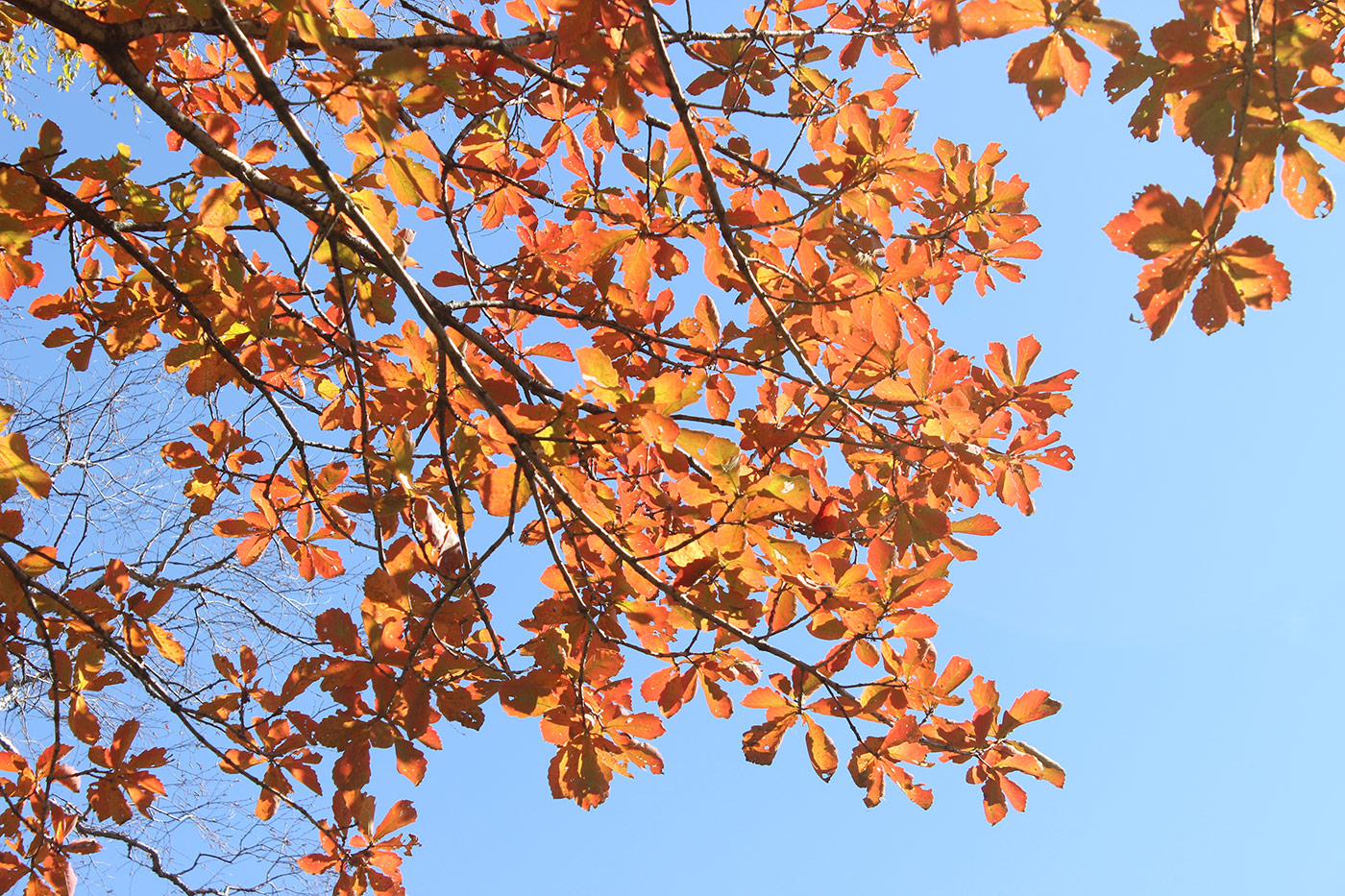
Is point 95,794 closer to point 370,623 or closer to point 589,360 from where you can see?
point 370,623

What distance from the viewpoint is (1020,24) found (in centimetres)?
115

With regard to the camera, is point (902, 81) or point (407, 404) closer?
point (407, 404)

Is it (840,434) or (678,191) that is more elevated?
(678,191)

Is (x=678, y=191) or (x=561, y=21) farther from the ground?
(x=678, y=191)

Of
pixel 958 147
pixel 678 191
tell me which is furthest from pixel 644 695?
pixel 958 147

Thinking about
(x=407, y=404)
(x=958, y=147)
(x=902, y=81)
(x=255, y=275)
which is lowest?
(x=407, y=404)

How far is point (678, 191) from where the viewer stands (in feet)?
6.32

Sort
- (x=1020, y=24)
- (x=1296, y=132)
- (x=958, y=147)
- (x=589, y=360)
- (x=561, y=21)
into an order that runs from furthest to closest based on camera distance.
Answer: (x=958, y=147) < (x=561, y=21) < (x=589, y=360) < (x=1020, y=24) < (x=1296, y=132)

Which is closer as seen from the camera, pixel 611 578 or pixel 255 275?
pixel 611 578

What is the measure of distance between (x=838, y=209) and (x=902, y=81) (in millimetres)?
446

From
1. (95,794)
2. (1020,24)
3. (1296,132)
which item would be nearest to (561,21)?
(1020,24)

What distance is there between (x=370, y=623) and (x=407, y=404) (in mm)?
478

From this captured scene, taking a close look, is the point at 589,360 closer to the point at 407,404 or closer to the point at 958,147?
the point at 407,404

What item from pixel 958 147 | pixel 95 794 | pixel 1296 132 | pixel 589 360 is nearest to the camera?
pixel 1296 132
